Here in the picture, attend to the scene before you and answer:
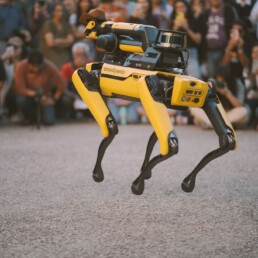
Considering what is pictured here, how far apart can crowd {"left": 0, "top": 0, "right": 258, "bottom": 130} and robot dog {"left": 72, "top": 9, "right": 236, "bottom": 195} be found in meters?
5.40

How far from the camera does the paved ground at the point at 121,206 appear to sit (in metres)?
4.07

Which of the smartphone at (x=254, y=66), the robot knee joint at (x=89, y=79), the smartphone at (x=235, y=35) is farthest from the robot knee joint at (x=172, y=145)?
the smartphone at (x=235, y=35)

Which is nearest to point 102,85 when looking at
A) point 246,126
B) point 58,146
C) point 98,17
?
point 98,17

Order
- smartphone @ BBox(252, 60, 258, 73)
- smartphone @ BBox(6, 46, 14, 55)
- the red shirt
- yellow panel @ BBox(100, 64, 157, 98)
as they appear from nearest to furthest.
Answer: yellow panel @ BBox(100, 64, 157, 98) < smartphone @ BBox(252, 60, 258, 73) < the red shirt < smartphone @ BBox(6, 46, 14, 55)

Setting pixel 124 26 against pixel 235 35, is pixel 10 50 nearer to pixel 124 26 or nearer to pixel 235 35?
pixel 235 35

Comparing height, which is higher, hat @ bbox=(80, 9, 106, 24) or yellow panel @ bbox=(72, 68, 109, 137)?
hat @ bbox=(80, 9, 106, 24)

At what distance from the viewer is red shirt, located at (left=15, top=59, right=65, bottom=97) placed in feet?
36.6

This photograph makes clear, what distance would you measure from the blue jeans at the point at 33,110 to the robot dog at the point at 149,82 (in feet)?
20.0

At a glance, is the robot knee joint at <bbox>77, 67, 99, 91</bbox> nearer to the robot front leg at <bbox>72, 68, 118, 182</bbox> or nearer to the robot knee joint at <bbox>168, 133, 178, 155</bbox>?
the robot front leg at <bbox>72, 68, 118, 182</bbox>

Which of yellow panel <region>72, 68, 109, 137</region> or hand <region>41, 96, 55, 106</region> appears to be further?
hand <region>41, 96, 55, 106</region>

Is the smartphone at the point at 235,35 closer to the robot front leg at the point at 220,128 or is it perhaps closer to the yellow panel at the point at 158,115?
the robot front leg at the point at 220,128

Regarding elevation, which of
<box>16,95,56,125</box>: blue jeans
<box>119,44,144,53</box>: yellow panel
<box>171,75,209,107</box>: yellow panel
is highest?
<box>119,44,144,53</box>: yellow panel

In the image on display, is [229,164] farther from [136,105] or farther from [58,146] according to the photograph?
[136,105]

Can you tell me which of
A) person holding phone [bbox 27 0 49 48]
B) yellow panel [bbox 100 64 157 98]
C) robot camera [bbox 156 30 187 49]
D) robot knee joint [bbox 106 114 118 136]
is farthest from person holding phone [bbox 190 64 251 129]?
robot camera [bbox 156 30 187 49]
